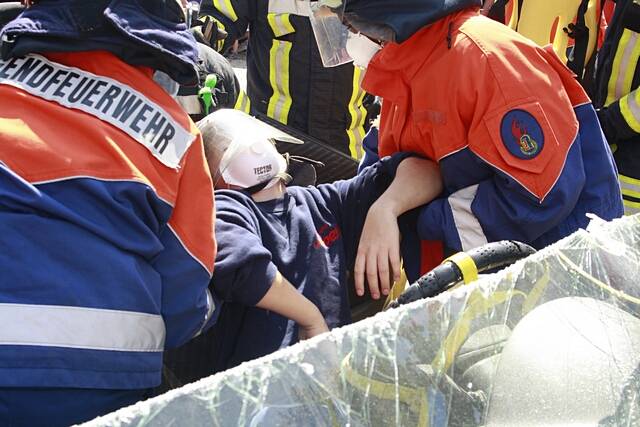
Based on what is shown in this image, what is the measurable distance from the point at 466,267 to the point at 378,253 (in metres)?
0.52

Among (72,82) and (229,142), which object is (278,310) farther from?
(72,82)

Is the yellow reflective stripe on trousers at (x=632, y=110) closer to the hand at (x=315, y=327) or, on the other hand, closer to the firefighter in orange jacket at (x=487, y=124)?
the firefighter in orange jacket at (x=487, y=124)

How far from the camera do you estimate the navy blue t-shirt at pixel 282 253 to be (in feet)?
4.72

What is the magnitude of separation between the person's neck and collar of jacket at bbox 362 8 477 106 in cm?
38

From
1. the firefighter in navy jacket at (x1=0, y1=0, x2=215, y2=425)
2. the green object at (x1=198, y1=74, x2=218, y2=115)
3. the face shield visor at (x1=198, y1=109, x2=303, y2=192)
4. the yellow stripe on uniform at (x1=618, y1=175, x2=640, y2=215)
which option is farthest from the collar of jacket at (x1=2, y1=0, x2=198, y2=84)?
the yellow stripe on uniform at (x1=618, y1=175, x2=640, y2=215)

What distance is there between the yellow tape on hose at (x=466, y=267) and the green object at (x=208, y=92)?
1.41 m

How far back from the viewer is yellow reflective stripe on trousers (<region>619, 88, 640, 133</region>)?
2.80 meters

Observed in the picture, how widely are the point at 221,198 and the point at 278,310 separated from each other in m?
0.27

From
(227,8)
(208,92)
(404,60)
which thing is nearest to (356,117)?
(227,8)

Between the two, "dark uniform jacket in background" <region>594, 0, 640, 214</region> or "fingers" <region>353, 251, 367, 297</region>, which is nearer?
"fingers" <region>353, 251, 367, 297</region>

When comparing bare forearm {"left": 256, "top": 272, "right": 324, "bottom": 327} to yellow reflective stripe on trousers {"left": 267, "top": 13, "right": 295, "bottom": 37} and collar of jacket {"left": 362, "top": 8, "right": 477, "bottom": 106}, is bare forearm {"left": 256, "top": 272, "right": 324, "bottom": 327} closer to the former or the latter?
collar of jacket {"left": 362, "top": 8, "right": 477, "bottom": 106}

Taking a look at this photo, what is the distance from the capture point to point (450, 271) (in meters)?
1.08

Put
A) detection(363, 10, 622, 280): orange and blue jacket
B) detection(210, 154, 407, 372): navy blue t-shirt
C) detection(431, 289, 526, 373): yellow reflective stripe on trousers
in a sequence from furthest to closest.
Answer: detection(363, 10, 622, 280): orange and blue jacket < detection(210, 154, 407, 372): navy blue t-shirt < detection(431, 289, 526, 373): yellow reflective stripe on trousers

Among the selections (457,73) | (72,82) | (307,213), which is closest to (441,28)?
(457,73)
